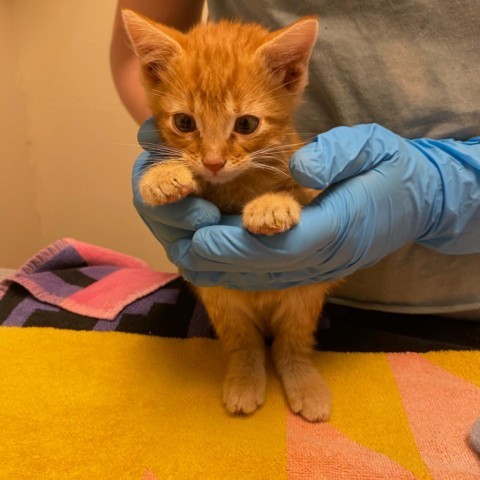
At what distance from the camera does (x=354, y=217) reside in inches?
32.6

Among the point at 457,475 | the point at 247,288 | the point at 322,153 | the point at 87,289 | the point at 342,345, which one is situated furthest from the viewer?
the point at 87,289

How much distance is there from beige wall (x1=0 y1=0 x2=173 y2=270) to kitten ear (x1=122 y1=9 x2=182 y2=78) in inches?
34.2

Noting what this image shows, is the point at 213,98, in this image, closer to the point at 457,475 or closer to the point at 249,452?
the point at 249,452

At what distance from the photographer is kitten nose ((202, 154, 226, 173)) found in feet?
2.67

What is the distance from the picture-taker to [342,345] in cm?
103

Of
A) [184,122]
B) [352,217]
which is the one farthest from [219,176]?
[352,217]

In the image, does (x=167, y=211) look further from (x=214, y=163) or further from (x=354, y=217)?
(x=354, y=217)

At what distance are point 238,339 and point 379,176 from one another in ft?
1.51

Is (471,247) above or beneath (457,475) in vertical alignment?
above

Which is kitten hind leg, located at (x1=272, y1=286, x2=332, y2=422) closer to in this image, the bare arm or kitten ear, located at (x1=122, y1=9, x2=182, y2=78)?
kitten ear, located at (x1=122, y1=9, x2=182, y2=78)

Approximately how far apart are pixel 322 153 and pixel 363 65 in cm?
28

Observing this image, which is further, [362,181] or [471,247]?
[471,247]

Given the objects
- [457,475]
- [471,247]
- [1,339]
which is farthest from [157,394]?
[471,247]

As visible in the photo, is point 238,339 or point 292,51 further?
point 238,339
